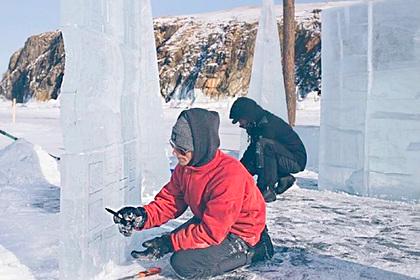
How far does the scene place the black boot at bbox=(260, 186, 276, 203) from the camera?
218 inches

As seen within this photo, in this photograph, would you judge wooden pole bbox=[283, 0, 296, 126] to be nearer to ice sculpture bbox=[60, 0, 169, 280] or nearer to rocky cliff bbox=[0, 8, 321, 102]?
ice sculpture bbox=[60, 0, 169, 280]

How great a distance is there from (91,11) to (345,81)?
4.04 m

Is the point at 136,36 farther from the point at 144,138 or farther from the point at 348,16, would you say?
the point at 348,16

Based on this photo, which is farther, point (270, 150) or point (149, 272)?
point (270, 150)

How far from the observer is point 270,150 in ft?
17.7

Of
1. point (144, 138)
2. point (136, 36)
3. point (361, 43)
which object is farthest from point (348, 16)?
point (136, 36)

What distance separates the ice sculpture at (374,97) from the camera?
5.89m

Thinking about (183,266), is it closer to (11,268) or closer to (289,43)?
(11,268)

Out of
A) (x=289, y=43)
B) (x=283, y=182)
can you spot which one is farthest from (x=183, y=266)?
(x=289, y=43)

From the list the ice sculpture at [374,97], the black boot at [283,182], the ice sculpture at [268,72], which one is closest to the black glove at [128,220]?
the black boot at [283,182]

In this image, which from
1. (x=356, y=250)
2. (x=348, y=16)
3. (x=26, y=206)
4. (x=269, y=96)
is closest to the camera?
(x=356, y=250)

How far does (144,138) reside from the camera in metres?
5.88

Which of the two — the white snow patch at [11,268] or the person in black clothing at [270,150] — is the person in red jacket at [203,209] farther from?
the person in black clothing at [270,150]

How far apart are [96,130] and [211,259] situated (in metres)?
0.90
